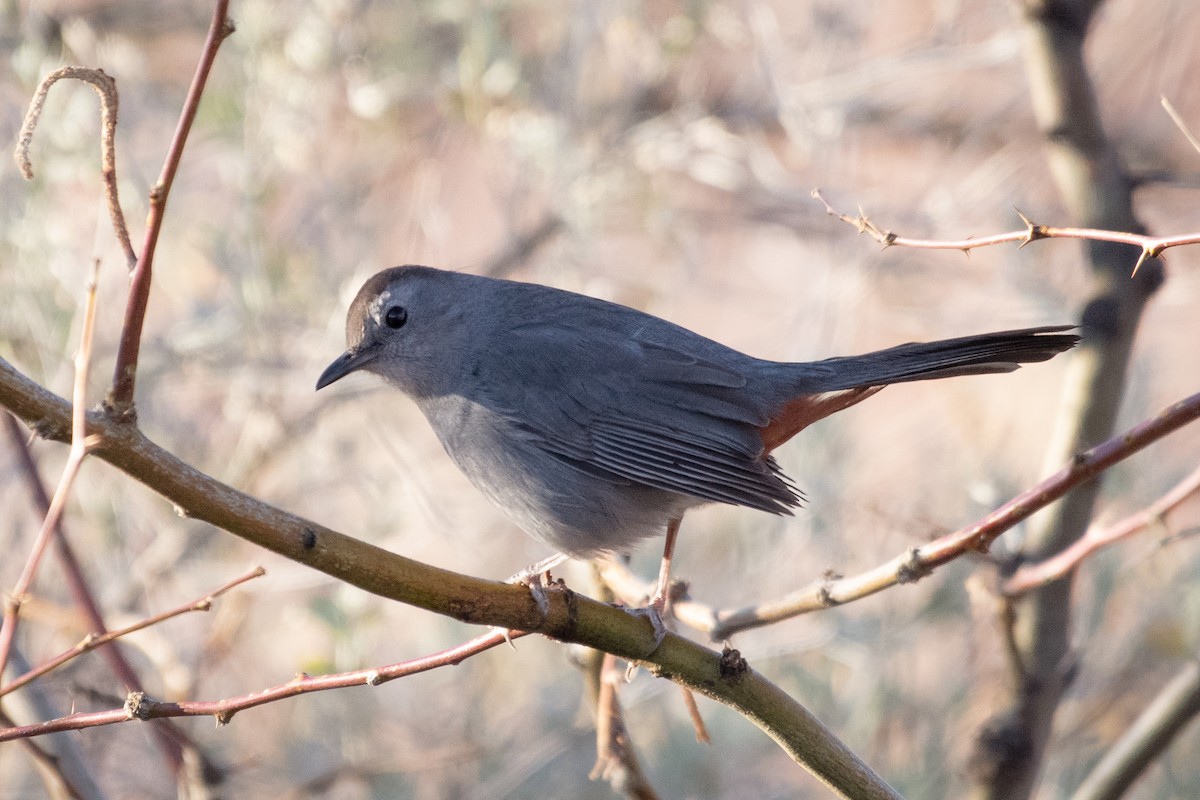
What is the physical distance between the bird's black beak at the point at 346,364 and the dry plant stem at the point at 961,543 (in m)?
1.51

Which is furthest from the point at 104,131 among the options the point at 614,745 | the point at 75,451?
the point at 614,745

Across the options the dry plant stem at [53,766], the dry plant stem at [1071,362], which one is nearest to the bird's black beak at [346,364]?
the dry plant stem at [53,766]

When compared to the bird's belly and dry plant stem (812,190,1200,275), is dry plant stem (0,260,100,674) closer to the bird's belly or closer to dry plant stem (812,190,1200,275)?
dry plant stem (812,190,1200,275)

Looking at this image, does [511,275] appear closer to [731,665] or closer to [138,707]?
[731,665]

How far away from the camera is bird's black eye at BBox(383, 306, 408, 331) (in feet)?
11.8

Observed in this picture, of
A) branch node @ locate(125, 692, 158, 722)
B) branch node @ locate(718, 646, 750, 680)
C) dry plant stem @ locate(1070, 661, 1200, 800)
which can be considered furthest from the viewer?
dry plant stem @ locate(1070, 661, 1200, 800)

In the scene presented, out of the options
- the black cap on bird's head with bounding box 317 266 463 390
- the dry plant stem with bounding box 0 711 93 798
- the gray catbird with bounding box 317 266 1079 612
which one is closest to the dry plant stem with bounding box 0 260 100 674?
the dry plant stem with bounding box 0 711 93 798

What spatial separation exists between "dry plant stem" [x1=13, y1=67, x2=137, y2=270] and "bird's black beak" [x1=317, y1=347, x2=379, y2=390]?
6.46 feet

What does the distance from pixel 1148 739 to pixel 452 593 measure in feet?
6.07

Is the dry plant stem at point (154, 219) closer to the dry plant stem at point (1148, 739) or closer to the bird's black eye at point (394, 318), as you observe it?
the bird's black eye at point (394, 318)

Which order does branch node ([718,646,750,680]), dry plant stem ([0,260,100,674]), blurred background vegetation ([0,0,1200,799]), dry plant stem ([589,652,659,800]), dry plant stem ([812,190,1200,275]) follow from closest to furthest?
1. dry plant stem ([0,260,100,674])
2. dry plant stem ([812,190,1200,275])
3. branch node ([718,646,750,680])
4. dry plant stem ([589,652,659,800])
5. blurred background vegetation ([0,0,1200,799])

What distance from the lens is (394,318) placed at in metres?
Answer: 3.59

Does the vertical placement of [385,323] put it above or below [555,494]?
above

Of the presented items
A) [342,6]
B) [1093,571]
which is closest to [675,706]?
[1093,571]
